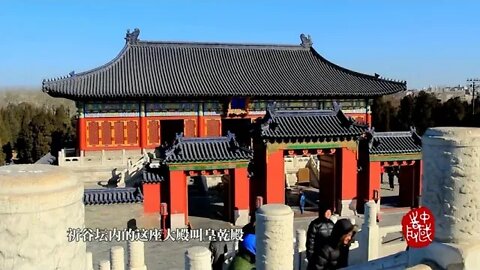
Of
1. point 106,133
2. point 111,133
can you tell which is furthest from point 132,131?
point 106,133

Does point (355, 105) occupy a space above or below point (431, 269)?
above

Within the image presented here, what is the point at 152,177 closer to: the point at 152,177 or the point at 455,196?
the point at 152,177

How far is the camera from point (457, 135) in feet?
11.3

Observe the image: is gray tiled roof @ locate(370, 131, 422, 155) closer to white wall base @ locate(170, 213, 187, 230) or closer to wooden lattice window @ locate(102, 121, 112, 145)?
white wall base @ locate(170, 213, 187, 230)

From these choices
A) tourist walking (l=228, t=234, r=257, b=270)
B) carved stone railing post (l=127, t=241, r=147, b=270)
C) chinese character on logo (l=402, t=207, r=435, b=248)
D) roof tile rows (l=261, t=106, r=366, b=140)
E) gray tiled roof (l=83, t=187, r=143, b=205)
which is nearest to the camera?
chinese character on logo (l=402, t=207, r=435, b=248)

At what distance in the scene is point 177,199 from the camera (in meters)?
15.1

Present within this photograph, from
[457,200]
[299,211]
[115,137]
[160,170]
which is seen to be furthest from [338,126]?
[457,200]

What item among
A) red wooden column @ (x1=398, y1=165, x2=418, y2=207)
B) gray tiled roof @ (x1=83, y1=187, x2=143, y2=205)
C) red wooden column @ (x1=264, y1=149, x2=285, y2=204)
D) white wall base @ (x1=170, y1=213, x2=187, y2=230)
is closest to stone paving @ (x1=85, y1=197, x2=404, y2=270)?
gray tiled roof @ (x1=83, y1=187, x2=143, y2=205)

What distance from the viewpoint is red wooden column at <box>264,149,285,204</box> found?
15875 mm

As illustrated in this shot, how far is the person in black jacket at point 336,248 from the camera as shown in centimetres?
560

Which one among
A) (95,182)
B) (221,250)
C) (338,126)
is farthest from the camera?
(95,182)

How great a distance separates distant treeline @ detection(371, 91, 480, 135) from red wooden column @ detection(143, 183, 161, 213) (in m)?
24.8

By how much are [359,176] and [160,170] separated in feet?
25.0

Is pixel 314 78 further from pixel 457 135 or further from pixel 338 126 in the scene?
pixel 457 135
